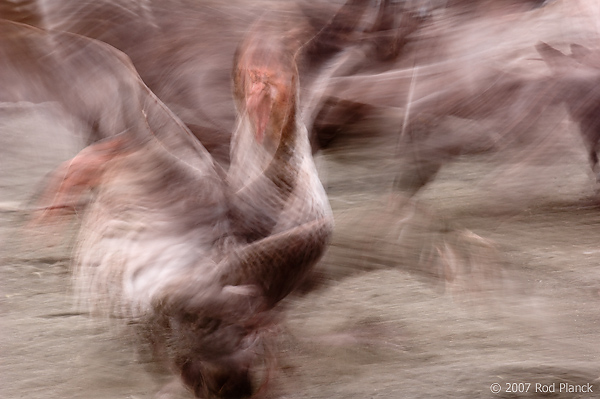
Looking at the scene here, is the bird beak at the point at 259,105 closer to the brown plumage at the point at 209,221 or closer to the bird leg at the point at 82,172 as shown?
the brown plumage at the point at 209,221

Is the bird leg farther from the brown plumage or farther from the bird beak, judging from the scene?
the bird beak

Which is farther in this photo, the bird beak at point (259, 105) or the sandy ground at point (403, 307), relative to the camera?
the sandy ground at point (403, 307)

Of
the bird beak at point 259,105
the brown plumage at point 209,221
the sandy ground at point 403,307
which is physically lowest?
the sandy ground at point 403,307

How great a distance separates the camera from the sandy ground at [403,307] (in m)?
0.87

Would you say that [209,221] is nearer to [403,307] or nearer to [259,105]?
[259,105]

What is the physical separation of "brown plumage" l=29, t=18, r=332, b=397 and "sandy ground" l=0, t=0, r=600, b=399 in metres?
0.10

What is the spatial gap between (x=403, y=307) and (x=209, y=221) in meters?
0.54

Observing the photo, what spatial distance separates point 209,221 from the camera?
2.46 ft

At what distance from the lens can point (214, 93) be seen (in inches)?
32.5

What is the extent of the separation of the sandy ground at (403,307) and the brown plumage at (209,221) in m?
0.10

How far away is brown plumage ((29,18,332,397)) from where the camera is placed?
0.73 meters

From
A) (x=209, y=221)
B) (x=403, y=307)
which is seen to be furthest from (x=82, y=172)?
(x=403, y=307)

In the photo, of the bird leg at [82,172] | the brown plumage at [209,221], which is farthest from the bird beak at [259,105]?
the bird leg at [82,172]

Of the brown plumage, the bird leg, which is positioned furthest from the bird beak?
the bird leg
